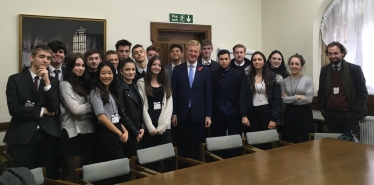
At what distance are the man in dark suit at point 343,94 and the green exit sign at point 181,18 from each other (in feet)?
7.22

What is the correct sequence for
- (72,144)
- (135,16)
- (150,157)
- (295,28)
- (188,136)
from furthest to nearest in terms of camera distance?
(295,28)
(135,16)
(188,136)
(72,144)
(150,157)

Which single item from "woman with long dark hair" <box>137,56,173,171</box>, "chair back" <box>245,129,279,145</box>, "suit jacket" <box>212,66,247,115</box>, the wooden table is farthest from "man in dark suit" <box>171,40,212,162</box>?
the wooden table

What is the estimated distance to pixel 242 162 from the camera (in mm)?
2285

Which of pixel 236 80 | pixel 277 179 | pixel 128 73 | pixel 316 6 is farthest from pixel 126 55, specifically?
pixel 316 6

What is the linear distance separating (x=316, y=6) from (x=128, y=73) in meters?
3.11

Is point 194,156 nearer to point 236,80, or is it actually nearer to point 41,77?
point 236,80

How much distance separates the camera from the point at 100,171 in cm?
227

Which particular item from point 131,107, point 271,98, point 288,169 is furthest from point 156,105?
point 288,169

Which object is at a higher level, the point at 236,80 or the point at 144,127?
the point at 236,80

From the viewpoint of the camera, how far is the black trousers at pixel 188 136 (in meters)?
3.62

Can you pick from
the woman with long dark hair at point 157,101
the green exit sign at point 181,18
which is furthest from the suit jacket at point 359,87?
the green exit sign at point 181,18

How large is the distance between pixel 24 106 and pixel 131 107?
891 millimetres

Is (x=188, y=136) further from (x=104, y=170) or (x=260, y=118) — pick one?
(x=104, y=170)

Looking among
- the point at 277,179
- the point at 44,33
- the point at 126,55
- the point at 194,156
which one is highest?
the point at 44,33
